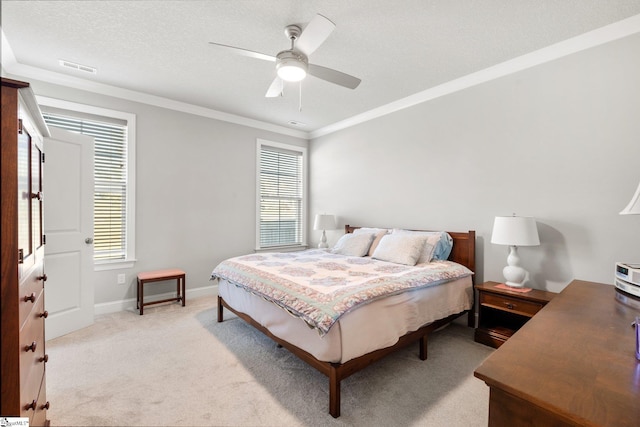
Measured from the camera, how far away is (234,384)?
7.27ft

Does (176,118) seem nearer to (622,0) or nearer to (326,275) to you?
(326,275)

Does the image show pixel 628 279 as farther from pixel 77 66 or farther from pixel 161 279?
pixel 77 66

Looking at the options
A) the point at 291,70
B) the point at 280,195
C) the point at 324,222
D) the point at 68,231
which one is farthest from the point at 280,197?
the point at 291,70

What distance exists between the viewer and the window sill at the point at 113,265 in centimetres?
359

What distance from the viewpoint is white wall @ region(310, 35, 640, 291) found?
245 cm

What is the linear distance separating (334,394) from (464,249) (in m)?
2.18

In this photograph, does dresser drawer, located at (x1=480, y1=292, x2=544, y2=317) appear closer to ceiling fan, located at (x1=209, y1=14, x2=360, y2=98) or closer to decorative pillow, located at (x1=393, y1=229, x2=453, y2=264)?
decorative pillow, located at (x1=393, y1=229, x2=453, y2=264)

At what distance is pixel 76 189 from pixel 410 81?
3797mm

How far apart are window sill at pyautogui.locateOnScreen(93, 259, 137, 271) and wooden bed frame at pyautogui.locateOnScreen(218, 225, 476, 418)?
53.3 inches

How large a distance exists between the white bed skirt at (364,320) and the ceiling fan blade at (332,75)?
5.94ft

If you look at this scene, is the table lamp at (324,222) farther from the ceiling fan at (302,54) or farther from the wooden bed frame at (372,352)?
the ceiling fan at (302,54)

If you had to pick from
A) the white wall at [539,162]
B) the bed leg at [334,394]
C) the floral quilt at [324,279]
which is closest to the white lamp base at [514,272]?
the white wall at [539,162]

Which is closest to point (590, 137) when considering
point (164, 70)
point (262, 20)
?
point (262, 20)

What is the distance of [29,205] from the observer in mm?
1383
